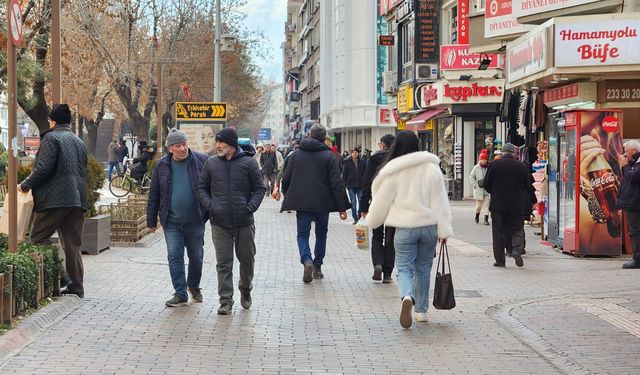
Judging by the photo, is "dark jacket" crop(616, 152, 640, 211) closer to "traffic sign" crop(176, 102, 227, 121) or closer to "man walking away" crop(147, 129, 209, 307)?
"man walking away" crop(147, 129, 209, 307)

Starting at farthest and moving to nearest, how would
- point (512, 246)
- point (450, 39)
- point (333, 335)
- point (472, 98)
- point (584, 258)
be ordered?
point (450, 39) → point (472, 98) → point (584, 258) → point (512, 246) → point (333, 335)

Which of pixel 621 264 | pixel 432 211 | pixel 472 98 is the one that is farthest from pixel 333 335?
pixel 472 98

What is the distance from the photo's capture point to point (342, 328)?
9.80m

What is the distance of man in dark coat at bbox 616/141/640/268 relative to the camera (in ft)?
49.7

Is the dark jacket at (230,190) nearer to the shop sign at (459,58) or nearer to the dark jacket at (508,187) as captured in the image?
the dark jacket at (508,187)

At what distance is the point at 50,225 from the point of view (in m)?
10.8

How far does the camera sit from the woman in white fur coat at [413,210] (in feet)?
32.3

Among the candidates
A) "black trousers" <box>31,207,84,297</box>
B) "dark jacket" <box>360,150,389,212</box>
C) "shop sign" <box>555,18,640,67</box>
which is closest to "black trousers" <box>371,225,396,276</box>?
"dark jacket" <box>360,150,389,212</box>

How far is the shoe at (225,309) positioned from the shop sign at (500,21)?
1435 cm

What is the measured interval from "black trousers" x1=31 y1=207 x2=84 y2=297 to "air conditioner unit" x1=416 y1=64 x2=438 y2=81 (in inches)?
1108

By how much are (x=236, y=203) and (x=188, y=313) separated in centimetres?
106

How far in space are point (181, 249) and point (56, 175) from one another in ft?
4.29

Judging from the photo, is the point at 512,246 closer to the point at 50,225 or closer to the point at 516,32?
the point at 50,225

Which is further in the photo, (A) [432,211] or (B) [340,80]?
(B) [340,80]
